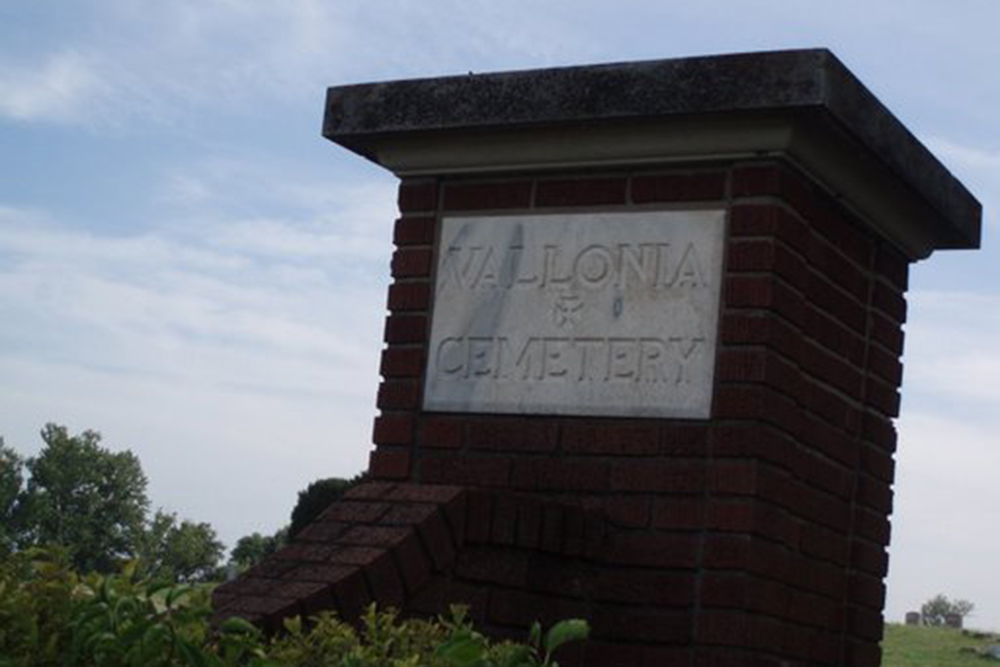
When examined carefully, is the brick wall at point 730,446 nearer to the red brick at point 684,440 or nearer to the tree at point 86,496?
the red brick at point 684,440

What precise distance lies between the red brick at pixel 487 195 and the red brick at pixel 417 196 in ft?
0.16

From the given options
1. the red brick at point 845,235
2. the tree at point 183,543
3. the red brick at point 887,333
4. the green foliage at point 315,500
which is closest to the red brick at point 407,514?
the red brick at point 845,235

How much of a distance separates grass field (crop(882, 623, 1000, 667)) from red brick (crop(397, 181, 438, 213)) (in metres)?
13.7

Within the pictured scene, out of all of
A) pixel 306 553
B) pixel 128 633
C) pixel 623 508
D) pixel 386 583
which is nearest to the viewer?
pixel 128 633

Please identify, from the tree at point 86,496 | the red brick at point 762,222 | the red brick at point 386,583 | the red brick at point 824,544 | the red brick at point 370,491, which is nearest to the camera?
the red brick at point 386,583

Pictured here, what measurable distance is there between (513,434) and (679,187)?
0.93 meters

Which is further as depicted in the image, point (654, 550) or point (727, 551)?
point (654, 550)

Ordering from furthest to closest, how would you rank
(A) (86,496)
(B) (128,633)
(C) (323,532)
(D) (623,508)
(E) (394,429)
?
(A) (86,496) < (E) (394,429) < (D) (623,508) < (C) (323,532) < (B) (128,633)

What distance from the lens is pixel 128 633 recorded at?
2.70 meters

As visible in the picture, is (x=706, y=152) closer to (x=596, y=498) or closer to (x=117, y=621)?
(x=596, y=498)

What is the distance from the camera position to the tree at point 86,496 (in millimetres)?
44062

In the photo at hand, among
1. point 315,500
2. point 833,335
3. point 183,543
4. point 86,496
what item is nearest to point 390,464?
point 833,335

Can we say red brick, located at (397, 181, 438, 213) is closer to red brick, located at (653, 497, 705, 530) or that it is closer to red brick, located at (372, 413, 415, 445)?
red brick, located at (372, 413, 415, 445)

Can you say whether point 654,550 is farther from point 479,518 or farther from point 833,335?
point 833,335
